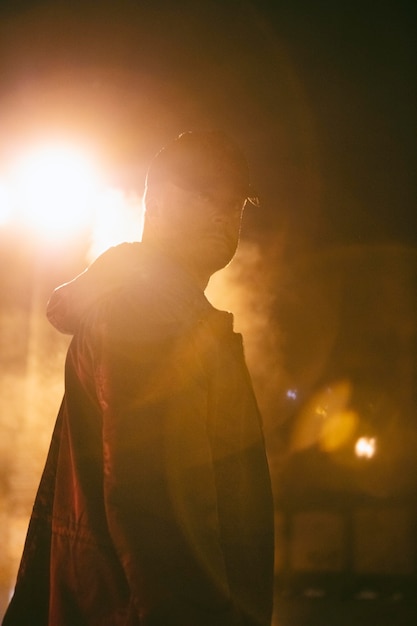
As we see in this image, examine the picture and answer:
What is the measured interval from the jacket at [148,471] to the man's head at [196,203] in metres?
0.08

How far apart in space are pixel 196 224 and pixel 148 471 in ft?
2.27

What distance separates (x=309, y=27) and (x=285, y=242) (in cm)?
328

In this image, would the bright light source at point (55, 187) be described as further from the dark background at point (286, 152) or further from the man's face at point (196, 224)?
the man's face at point (196, 224)

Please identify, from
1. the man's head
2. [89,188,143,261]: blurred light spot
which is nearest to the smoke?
[89,188,143,261]: blurred light spot

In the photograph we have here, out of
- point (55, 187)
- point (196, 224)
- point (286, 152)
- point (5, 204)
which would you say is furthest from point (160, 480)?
point (286, 152)

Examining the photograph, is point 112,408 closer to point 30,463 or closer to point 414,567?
point 30,463

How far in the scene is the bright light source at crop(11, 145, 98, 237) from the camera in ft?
20.4

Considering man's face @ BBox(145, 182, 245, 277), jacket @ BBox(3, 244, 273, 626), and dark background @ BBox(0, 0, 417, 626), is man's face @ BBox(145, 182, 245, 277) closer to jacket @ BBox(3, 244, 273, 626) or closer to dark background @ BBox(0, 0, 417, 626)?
jacket @ BBox(3, 244, 273, 626)

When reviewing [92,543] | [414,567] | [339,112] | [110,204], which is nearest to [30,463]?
[110,204]

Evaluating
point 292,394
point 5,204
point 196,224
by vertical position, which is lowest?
point 196,224

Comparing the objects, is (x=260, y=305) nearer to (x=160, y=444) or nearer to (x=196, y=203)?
(x=196, y=203)

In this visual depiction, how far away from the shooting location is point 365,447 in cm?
1152

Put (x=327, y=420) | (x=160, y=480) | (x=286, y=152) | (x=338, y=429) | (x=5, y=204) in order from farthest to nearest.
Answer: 1. (x=338, y=429)
2. (x=327, y=420)
3. (x=286, y=152)
4. (x=5, y=204)
5. (x=160, y=480)

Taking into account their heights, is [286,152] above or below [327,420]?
above
